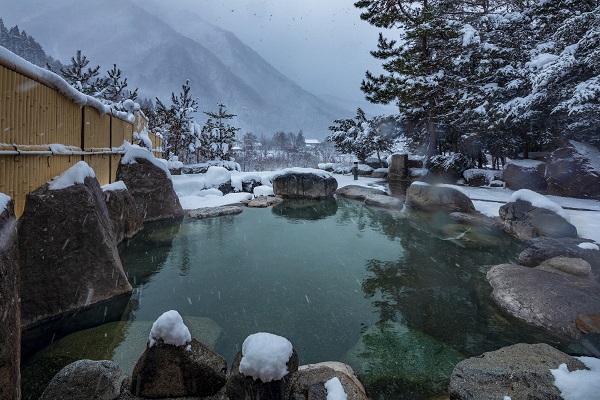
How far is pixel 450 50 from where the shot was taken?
18219mm

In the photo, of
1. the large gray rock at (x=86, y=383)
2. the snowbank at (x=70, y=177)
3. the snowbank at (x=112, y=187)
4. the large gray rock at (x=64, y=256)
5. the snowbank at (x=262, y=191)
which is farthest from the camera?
the snowbank at (x=262, y=191)

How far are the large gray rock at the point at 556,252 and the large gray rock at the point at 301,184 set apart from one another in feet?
33.3

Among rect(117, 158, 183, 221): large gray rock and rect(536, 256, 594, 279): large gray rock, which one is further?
rect(117, 158, 183, 221): large gray rock

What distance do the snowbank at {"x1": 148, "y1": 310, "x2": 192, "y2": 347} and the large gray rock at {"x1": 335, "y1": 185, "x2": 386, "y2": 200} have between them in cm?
1337

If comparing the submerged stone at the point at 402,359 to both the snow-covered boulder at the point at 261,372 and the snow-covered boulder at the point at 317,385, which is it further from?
the snow-covered boulder at the point at 261,372

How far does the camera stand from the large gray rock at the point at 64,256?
444 cm

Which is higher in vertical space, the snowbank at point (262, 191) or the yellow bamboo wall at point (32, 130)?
the yellow bamboo wall at point (32, 130)

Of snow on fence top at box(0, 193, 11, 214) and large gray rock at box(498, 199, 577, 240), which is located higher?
snow on fence top at box(0, 193, 11, 214)

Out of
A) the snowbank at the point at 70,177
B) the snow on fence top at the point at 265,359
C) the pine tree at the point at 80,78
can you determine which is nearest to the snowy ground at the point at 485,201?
the snowbank at the point at 70,177

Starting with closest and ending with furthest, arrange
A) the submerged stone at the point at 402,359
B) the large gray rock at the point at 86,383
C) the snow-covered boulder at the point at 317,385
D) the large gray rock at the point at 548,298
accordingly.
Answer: the snow-covered boulder at the point at 317,385, the large gray rock at the point at 86,383, the submerged stone at the point at 402,359, the large gray rock at the point at 548,298

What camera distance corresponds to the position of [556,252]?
677 cm

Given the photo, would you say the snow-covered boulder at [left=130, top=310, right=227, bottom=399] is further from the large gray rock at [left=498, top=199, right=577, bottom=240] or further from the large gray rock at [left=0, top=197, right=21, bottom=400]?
the large gray rock at [left=498, top=199, right=577, bottom=240]

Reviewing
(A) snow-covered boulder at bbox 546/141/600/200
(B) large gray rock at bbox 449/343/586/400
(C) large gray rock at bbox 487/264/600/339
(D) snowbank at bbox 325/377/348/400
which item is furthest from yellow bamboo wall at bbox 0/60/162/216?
(A) snow-covered boulder at bbox 546/141/600/200

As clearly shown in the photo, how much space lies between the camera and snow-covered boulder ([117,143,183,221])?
1014 cm
